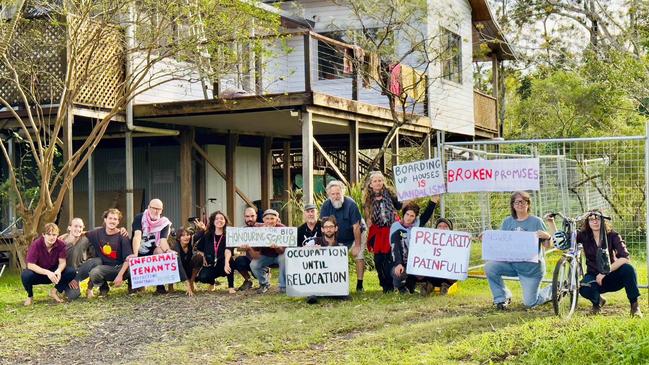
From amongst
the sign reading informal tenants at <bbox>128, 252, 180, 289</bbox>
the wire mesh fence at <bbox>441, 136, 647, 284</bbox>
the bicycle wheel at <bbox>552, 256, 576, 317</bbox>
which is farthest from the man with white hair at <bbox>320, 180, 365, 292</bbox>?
the wire mesh fence at <bbox>441, 136, 647, 284</bbox>

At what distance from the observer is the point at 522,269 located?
917 cm

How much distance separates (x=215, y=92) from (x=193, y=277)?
5.19 metres

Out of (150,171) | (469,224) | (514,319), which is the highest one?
(150,171)

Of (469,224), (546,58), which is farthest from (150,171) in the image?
(546,58)

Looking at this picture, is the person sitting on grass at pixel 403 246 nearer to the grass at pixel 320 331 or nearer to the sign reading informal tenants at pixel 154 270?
the grass at pixel 320 331

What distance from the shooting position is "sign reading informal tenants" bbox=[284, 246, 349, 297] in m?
9.93

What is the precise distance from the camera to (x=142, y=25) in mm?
12859

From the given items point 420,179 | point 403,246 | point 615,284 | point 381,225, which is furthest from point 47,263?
point 615,284

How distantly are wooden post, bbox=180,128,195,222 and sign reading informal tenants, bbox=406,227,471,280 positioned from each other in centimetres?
747

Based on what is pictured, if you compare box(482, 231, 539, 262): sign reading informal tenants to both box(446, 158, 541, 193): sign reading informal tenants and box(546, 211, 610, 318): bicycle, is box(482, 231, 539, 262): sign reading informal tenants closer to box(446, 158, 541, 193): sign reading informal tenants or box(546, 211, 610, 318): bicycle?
box(546, 211, 610, 318): bicycle

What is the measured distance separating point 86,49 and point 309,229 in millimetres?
5091

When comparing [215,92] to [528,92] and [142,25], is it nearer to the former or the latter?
[142,25]

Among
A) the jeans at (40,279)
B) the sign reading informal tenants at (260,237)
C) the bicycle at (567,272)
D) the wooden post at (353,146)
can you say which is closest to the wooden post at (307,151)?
the wooden post at (353,146)

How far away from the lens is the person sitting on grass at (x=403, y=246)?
403 inches
